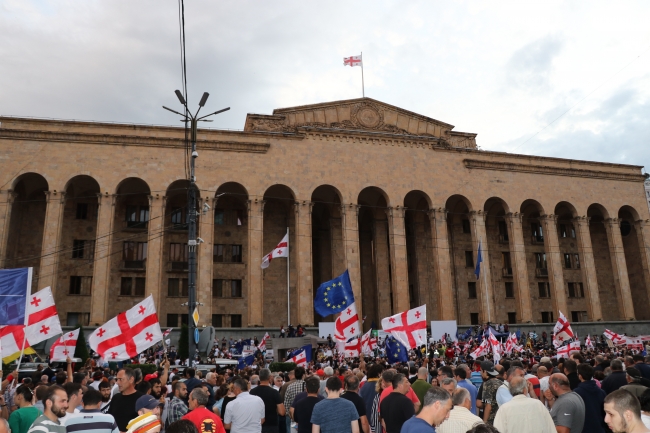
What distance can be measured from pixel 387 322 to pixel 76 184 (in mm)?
26340

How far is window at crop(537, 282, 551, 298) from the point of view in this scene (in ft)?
144

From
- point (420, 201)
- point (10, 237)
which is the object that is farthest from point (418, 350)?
point (10, 237)

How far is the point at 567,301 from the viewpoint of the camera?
4334 cm

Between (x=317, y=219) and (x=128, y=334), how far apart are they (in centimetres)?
2961

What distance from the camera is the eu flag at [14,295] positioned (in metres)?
11.0

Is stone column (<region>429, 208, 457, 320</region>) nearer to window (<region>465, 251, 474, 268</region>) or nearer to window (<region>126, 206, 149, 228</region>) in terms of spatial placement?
window (<region>465, 251, 474, 268</region>)

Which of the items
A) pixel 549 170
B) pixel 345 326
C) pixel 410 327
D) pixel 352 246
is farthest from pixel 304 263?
pixel 549 170

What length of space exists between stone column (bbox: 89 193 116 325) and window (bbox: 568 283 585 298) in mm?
35705

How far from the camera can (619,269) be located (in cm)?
4197

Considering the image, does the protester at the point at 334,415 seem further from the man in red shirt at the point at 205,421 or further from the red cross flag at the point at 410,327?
the red cross flag at the point at 410,327

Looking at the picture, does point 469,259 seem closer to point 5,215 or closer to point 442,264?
point 442,264

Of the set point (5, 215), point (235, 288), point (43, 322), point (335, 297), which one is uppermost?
point (5, 215)

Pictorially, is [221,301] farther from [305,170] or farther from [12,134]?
[12,134]

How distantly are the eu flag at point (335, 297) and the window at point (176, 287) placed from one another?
18.7m
